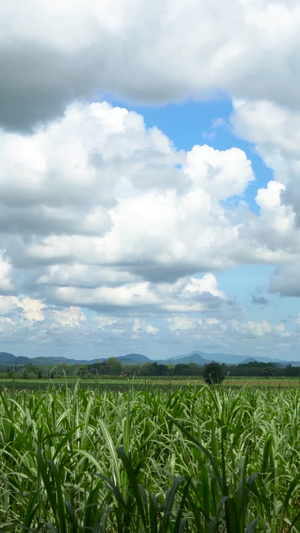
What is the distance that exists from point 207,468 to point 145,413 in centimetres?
249

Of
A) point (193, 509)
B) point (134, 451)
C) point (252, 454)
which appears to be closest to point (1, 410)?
point (134, 451)

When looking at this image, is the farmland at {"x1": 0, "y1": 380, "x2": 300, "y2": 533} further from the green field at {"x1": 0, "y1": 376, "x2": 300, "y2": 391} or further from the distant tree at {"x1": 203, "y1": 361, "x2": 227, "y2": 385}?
the distant tree at {"x1": 203, "y1": 361, "x2": 227, "y2": 385}

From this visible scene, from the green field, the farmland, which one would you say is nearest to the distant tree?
the green field

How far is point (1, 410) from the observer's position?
582cm

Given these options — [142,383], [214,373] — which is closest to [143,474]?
[142,383]

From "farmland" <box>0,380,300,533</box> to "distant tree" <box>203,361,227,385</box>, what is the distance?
757mm

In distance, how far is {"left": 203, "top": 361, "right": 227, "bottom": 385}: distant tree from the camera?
293 inches

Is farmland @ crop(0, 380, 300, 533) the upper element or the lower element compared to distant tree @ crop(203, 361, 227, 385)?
lower

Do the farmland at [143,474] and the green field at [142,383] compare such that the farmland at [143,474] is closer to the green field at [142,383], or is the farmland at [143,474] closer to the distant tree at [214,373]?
the green field at [142,383]

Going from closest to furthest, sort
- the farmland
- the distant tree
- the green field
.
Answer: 1. the farmland
2. the green field
3. the distant tree

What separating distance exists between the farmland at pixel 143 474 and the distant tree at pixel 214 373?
Answer: 0.76 m

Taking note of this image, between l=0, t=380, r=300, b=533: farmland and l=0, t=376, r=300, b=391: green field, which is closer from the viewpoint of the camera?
l=0, t=380, r=300, b=533: farmland

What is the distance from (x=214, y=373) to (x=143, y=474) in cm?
327

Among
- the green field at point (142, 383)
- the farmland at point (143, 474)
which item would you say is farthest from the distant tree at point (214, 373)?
the farmland at point (143, 474)
